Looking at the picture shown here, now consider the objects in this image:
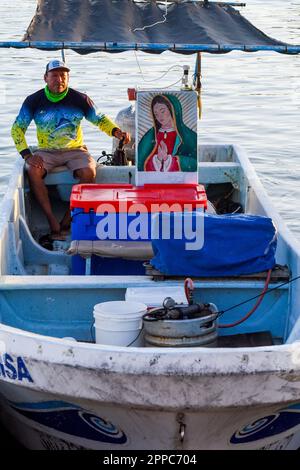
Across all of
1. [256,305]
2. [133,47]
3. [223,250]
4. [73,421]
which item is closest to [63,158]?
[133,47]

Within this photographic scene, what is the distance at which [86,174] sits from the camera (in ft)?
26.3

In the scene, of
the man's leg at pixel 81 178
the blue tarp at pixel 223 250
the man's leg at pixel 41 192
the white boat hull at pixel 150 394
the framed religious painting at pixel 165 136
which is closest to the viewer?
the white boat hull at pixel 150 394

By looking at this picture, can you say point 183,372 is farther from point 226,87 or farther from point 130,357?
point 226,87

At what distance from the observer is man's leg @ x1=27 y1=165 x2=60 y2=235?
787 cm

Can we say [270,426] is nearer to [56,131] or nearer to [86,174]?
[86,174]

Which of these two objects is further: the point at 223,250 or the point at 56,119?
the point at 56,119

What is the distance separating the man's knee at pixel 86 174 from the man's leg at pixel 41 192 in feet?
1.01

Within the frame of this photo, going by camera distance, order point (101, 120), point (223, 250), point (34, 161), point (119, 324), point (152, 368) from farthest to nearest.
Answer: point (101, 120)
point (34, 161)
point (223, 250)
point (119, 324)
point (152, 368)

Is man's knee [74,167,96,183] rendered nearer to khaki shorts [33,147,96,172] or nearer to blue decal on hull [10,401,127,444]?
khaki shorts [33,147,96,172]

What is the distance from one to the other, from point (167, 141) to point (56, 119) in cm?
115

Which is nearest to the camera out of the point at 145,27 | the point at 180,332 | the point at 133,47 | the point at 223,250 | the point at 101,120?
the point at 180,332

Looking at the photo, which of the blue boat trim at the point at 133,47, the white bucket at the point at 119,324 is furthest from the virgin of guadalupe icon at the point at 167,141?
the white bucket at the point at 119,324

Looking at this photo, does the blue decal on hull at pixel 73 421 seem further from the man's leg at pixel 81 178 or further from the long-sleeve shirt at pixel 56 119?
the long-sleeve shirt at pixel 56 119

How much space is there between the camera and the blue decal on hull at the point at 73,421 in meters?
5.01
